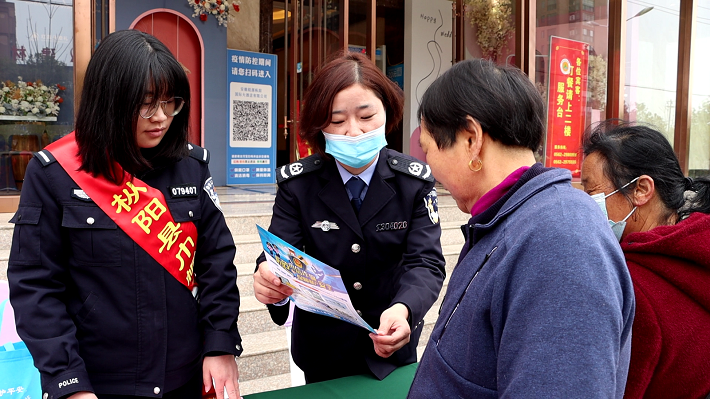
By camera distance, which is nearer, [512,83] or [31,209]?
[512,83]

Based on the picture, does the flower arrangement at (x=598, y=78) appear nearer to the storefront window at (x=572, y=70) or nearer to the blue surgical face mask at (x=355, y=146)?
the storefront window at (x=572, y=70)

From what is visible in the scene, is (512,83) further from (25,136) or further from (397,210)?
(25,136)

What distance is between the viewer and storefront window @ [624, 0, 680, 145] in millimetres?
6418

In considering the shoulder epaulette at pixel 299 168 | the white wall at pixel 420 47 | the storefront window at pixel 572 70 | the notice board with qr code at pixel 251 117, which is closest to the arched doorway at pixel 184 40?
the notice board with qr code at pixel 251 117

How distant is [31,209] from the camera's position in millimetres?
1042

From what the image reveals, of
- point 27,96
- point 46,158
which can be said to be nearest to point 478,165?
point 46,158

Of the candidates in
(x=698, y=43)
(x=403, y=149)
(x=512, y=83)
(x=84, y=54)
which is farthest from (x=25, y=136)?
(x=698, y=43)

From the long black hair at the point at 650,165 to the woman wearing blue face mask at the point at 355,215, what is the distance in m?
0.51

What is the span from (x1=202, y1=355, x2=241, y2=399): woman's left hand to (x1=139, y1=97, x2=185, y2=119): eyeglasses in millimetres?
589

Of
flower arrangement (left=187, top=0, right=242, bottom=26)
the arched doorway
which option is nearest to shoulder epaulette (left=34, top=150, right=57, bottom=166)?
the arched doorway

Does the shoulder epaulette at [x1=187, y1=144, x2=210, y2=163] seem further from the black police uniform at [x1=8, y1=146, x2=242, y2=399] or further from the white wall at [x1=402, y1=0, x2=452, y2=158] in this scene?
the white wall at [x1=402, y1=0, x2=452, y2=158]

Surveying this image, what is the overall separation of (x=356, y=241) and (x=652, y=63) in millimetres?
6813

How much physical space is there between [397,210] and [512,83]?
757 millimetres

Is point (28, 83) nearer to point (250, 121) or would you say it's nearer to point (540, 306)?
point (250, 121)
